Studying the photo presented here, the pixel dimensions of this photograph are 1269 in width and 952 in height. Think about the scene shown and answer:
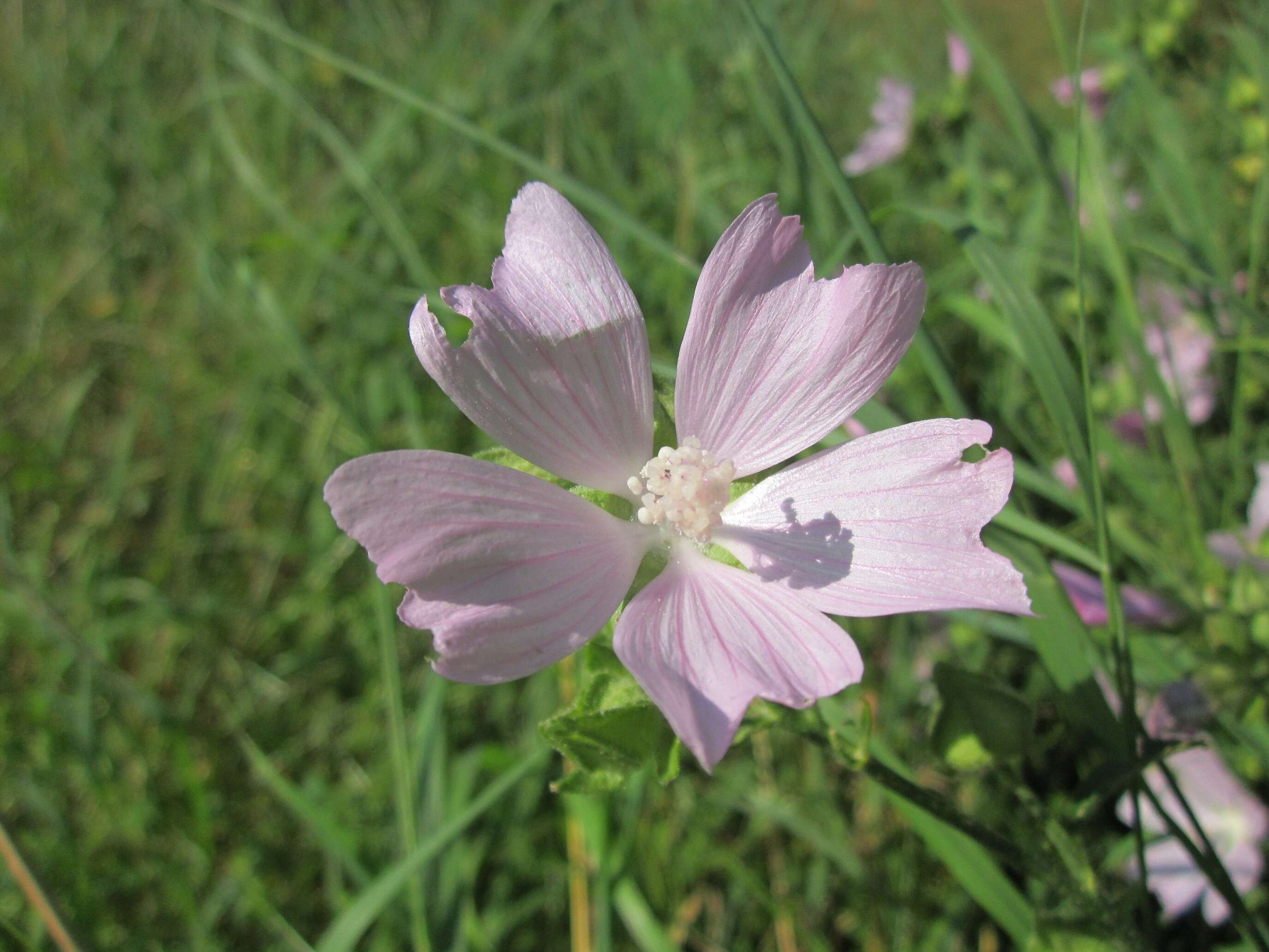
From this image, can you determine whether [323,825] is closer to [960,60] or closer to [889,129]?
[960,60]

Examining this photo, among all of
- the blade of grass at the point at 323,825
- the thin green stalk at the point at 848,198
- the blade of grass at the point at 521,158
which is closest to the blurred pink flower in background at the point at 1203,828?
the thin green stalk at the point at 848,198

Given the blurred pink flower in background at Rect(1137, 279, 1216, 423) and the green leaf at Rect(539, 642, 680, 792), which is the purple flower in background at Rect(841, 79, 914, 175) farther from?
the green leaf at Rect(539, 642, 680, 792)

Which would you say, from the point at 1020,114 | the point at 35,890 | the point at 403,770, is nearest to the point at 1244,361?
the point at 1020,114

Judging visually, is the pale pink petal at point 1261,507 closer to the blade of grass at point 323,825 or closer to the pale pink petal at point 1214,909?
the pale pink petal at point 1214,909

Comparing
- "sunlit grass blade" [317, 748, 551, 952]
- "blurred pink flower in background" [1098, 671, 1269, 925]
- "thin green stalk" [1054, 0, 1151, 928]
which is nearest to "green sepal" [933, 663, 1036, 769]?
"thin green stalk" [1054, 0, 1151, 928]

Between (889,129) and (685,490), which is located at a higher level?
(685,490)

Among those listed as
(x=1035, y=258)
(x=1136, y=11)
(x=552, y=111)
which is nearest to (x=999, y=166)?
(x=1136, y=11)
